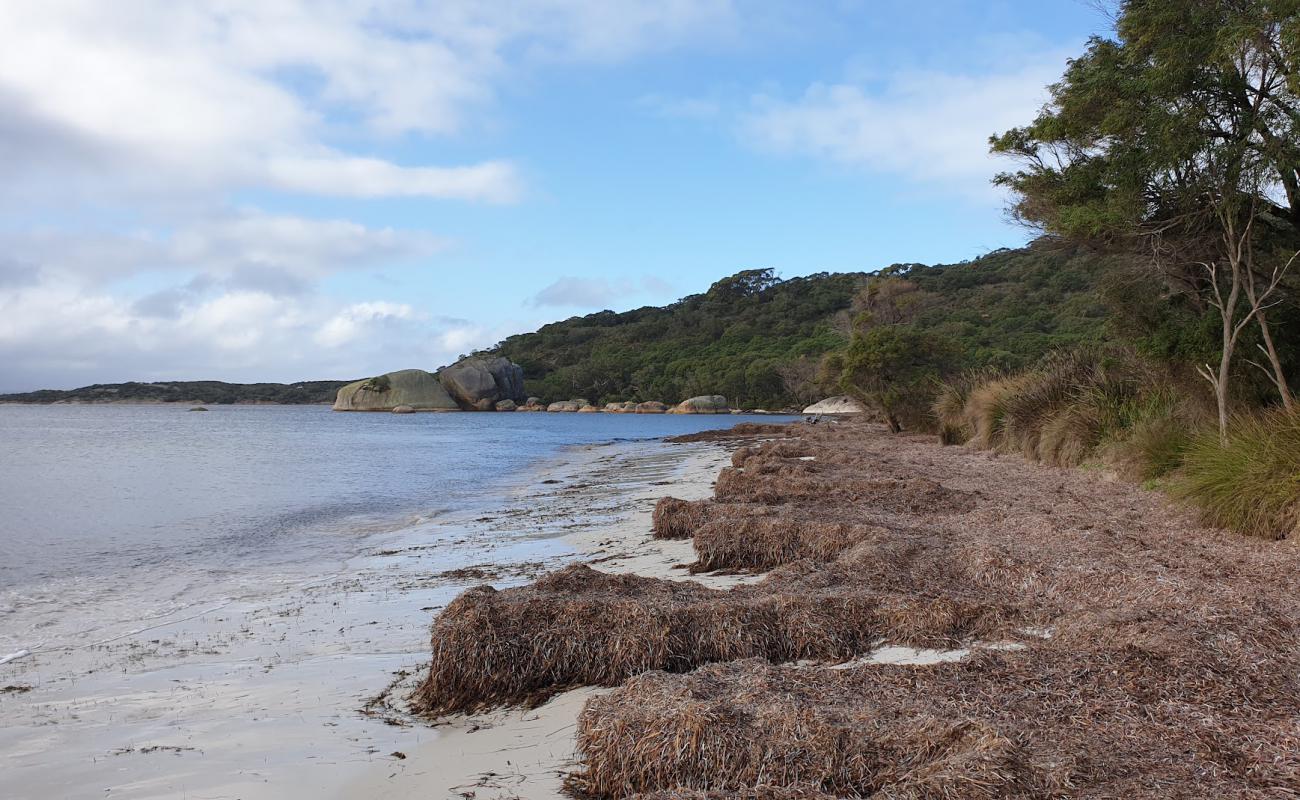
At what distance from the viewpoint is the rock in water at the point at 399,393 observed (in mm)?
98438

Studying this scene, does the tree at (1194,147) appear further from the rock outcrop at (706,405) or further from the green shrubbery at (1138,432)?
the rock outcrop at (706,405)

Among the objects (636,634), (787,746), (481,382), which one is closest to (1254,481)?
(636,634)

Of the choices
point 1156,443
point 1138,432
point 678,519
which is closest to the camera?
point 678,519

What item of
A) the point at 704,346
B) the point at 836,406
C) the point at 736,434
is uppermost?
the point at 704,346

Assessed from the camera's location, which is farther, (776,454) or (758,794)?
(776,454)

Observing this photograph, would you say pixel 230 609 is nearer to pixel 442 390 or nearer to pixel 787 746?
pixel 787 746

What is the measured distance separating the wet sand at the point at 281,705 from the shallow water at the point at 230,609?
18mm

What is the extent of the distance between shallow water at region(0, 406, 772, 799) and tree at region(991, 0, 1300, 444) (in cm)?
885

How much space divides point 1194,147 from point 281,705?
12.8 meters

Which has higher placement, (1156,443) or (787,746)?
(1156,443)

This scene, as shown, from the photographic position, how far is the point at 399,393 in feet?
323

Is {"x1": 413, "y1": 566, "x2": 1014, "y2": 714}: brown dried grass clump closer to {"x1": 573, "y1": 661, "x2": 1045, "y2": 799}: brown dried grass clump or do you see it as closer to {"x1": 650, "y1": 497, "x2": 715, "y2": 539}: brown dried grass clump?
{"x1": 573, "y1": 661, "x2": 1045, "y2": 799}: brown dried grass clump

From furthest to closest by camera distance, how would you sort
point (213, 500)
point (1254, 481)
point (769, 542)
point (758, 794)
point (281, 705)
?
point (213, 500) → point (769, 542) → point (1254, 481) → point (281, 705) → point (758, 794)

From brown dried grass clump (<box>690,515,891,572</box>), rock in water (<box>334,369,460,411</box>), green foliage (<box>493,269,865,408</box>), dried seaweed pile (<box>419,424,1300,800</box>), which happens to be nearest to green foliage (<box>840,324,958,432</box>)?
dried seaweed pile (<box>419,424,1300,800</box>)
